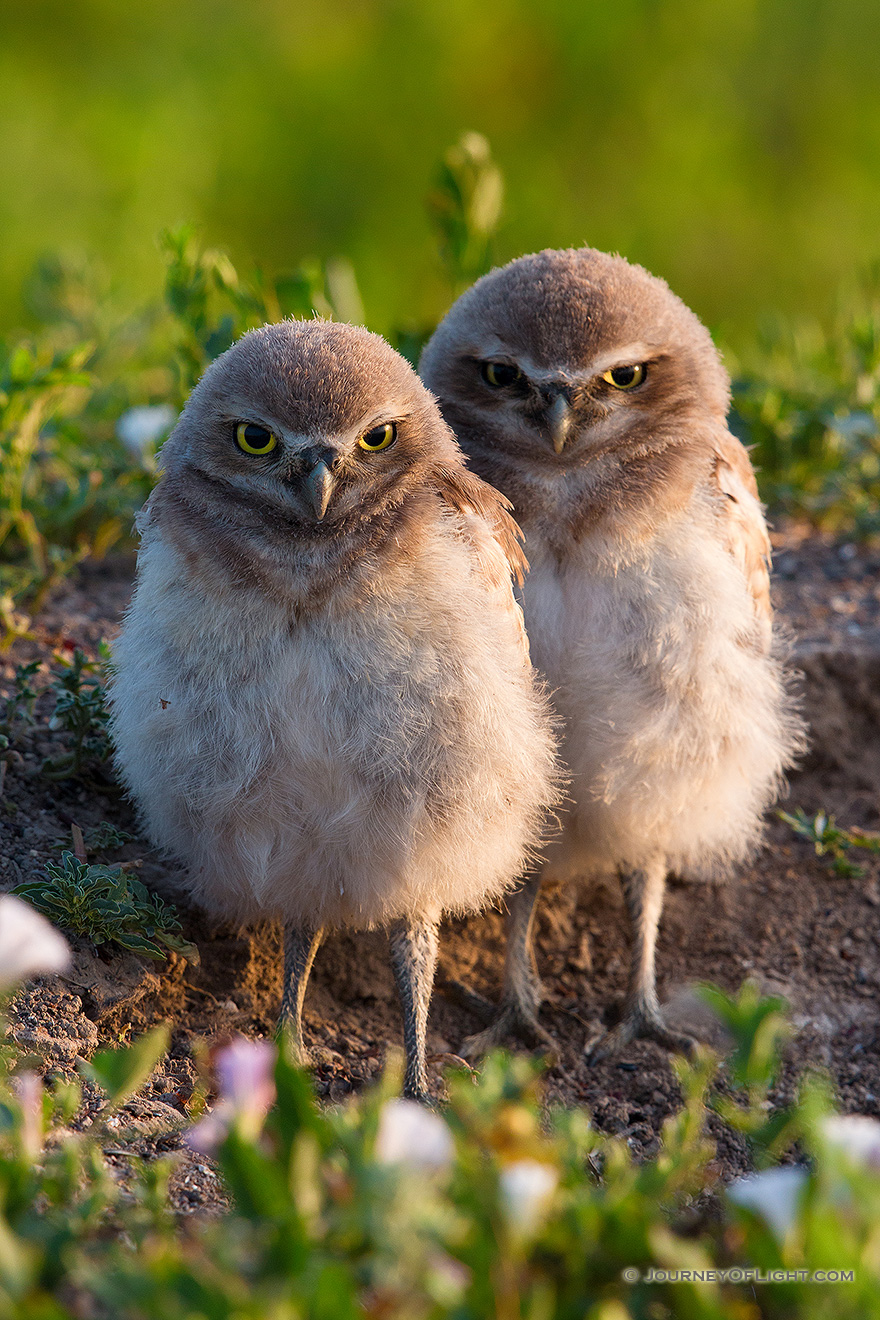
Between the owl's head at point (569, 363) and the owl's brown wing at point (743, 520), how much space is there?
0.16 meters

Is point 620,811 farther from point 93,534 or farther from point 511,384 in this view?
point 93,534

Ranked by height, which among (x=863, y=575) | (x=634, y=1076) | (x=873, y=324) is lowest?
(x=634, y=1076)

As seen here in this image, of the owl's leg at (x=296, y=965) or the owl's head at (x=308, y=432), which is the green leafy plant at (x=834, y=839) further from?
the owl's head at (x=308, y=432)

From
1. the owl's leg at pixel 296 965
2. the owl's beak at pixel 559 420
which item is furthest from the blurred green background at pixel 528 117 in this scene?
the owl's leg at pixel 296 965

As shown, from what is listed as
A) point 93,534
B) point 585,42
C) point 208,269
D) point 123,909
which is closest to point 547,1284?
point 123,909

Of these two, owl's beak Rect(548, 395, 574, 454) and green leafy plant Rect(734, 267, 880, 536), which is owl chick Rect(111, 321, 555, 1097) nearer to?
owl's beak Rect(548, 395, 574, 454)

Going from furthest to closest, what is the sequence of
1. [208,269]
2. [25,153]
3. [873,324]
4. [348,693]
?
[25,153], [873,324], [208,269], [348,693]

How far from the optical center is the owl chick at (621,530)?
3.70 m

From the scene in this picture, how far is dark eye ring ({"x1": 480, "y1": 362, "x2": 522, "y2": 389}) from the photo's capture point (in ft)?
12.5

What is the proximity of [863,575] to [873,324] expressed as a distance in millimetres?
1157

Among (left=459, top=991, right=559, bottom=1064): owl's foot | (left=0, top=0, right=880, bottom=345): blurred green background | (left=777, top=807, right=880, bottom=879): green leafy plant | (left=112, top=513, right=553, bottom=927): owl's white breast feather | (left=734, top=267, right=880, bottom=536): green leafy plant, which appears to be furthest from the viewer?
(left=0, top=0, right=880, bottom=345): blurred green background

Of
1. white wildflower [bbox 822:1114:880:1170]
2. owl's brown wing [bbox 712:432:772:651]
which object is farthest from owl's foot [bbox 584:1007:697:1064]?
white wildflower [bbox 822:1114:880:1170]

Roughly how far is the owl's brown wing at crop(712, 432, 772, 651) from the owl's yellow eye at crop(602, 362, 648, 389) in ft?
1.11

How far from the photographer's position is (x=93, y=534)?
16.5ft
